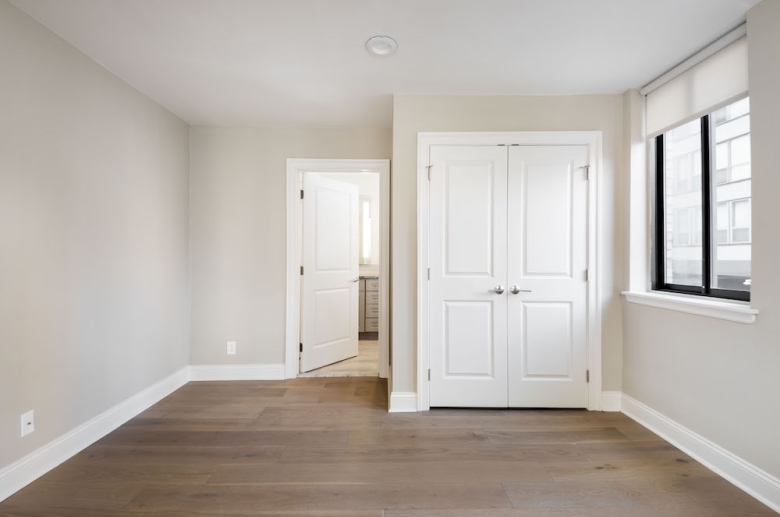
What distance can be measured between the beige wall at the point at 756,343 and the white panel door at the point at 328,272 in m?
2.99

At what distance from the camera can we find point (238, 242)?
11.4 ft

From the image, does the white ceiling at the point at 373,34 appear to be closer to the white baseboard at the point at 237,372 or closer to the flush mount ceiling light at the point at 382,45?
the flush mount ceiling light at the point at 382,45

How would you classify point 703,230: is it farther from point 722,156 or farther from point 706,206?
point 722,156

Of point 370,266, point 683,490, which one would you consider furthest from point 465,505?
point 370,266

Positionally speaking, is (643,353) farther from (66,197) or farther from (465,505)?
(66,197)

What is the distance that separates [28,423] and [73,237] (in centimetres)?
102

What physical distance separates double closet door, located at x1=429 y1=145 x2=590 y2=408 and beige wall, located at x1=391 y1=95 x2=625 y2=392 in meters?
0.16

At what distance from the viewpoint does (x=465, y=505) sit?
168 centimetres

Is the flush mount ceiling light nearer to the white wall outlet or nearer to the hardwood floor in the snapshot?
the hardwood floor

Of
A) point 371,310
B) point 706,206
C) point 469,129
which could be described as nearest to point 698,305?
point 706,206

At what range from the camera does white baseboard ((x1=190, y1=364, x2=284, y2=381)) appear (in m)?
3.42

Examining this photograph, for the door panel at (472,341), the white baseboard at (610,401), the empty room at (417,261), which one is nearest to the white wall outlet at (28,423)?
the empty room at (417,261)

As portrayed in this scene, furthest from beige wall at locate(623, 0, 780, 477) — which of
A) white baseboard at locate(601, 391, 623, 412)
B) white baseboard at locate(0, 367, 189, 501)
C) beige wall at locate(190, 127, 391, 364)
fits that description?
white baseboard at locate(0, 367, 189, 501)

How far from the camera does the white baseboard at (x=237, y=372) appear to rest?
3420 millimetres
